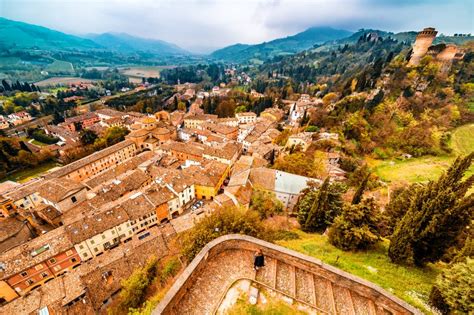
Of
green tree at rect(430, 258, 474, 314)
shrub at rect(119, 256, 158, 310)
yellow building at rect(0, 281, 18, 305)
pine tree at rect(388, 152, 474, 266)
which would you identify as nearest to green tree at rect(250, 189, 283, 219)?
shrub at rect(119, 256, 158, 310)

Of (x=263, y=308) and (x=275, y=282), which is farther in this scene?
(x=275, y=282)

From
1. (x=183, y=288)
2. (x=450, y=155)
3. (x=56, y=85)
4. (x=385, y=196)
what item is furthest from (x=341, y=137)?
(x=56, y=85)

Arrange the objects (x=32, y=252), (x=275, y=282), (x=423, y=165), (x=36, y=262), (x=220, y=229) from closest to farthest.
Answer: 1. (x=275, y=282)
2. (x=220, y=229)
3. (x=36, y=262)
4. (x=32, y=252)
5. (x=423, y=165)

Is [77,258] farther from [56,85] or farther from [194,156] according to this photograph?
[56,85]

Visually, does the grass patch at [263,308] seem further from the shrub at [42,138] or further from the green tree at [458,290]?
the shrub at [42,138]

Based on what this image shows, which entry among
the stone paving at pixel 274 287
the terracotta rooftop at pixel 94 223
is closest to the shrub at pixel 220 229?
the stone paving at pixel 274 287

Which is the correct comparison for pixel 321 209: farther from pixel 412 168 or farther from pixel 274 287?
pixel 412 168

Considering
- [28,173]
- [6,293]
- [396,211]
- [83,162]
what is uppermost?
[396,211]

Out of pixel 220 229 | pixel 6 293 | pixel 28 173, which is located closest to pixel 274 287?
pixel 220 229

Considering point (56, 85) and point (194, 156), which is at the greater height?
point (194, 156)
